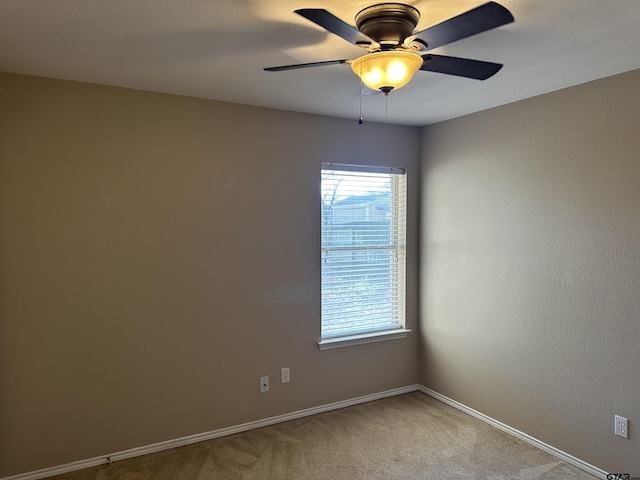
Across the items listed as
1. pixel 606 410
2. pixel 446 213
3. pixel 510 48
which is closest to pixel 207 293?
pixel 446 213

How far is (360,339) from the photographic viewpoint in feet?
12.0

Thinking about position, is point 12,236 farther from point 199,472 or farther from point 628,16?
point 628,16

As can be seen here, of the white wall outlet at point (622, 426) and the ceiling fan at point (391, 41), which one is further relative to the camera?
the white wall outlet at point (622, 426)

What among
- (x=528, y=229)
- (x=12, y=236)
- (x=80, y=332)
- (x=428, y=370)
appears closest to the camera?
(x=12, y=236)

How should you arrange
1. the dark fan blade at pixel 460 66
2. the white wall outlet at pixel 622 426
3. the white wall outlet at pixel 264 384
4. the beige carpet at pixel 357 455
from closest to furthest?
the dark fan blade at pixel 460 66, the white wall outlet at pixel 622 426, the beige carpet at pixel 357 455, the white wall outlet at pixel 264 384

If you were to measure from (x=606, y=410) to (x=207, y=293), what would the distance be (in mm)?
2606

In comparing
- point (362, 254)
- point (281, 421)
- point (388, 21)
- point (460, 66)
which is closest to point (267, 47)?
point (388, 21)

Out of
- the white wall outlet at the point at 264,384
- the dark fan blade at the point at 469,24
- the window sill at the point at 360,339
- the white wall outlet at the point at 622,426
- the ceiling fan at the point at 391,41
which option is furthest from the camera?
the window sill at the point at 360,339

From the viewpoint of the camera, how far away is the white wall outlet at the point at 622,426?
8.19 ft

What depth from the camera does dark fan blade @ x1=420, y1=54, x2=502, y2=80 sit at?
5.52ft

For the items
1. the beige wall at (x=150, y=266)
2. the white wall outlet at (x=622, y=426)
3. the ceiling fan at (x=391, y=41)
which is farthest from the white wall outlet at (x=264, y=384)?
the ceiling fan at (x=391, y=41)

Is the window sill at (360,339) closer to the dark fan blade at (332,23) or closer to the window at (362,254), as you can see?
the window at (362,254)

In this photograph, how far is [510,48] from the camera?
2117 mm

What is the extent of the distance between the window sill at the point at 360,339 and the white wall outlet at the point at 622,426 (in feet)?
5.53
